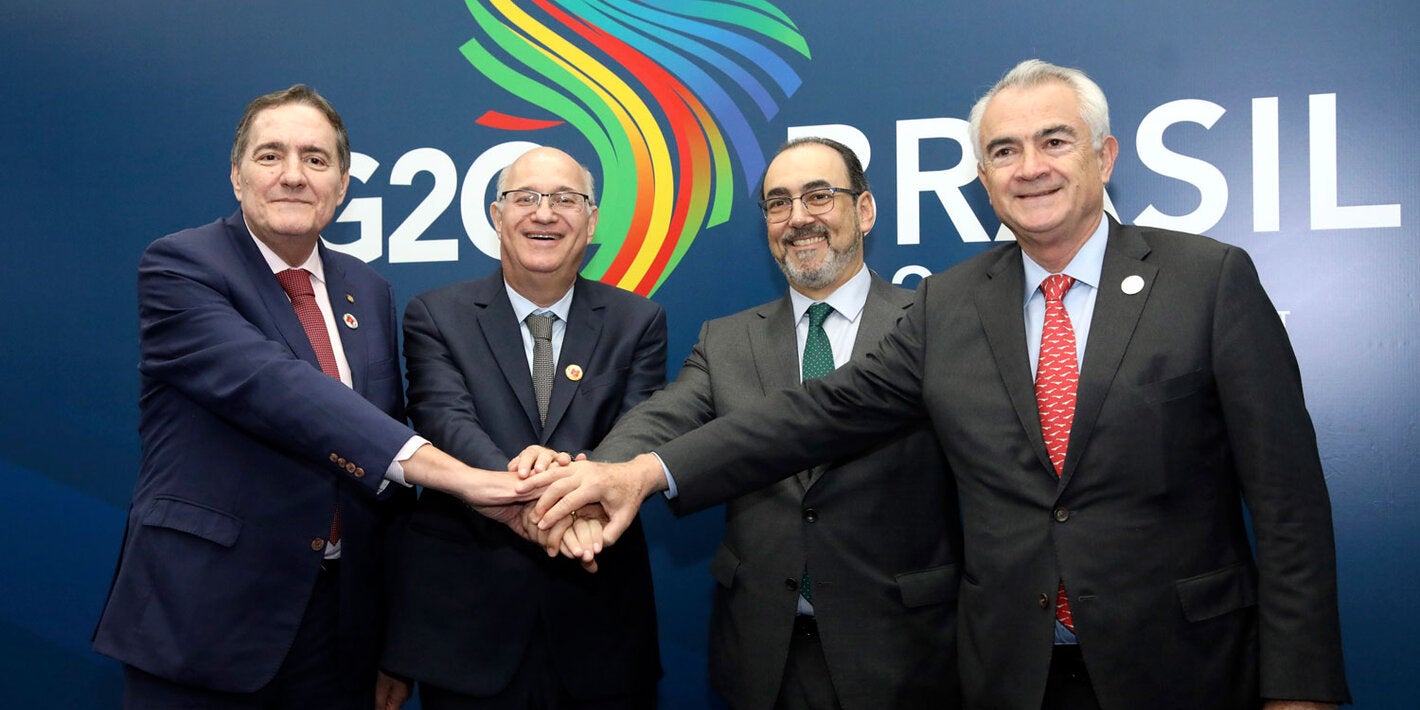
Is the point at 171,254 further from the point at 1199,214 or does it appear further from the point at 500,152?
the point at 1199,214

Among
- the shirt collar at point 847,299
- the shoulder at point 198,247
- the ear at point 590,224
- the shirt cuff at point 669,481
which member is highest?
the ear at point 590,224

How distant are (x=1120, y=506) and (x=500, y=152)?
2476 millimetres

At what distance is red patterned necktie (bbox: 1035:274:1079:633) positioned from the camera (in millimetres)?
1762

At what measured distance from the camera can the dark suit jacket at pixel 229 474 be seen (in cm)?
198

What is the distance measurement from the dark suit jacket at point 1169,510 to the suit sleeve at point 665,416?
0.81 metres

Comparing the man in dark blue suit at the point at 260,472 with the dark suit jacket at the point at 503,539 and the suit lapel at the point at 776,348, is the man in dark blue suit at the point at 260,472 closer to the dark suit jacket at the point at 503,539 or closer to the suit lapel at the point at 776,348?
the dark suit jacket at the point at 503,539

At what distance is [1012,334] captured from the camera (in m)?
1.86

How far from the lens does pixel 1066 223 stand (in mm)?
1888

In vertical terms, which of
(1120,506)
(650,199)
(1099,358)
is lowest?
(1120,506)

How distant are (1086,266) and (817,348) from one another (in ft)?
2.39

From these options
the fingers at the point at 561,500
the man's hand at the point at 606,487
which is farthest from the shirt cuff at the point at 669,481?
the fingers at the point at 561,500

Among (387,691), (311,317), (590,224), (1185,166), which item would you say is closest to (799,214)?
(590,224)

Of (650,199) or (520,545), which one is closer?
(520,545)

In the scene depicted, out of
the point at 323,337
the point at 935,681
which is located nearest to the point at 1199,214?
the point at 935,681
